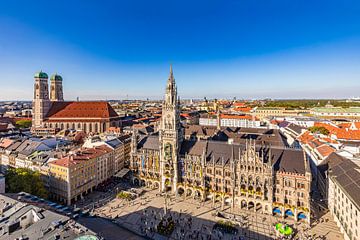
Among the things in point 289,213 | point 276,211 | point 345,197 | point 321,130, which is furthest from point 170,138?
point 321,130

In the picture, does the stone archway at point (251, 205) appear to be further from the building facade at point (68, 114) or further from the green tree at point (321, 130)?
the building facade at point (68, 114)

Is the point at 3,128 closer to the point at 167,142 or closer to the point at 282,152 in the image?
the point at 167,142

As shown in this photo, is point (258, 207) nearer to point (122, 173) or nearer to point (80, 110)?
point (122, 173)

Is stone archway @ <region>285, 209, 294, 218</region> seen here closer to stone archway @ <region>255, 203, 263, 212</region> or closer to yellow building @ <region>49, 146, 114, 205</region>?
stone archway @ <region>255, 203, 263, 212</region>

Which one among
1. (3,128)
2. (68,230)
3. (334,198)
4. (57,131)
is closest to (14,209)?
(68,230)

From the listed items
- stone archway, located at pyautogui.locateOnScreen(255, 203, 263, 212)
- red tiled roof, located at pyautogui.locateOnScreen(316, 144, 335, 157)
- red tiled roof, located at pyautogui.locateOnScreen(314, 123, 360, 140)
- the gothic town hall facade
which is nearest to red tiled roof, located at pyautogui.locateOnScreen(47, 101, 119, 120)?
the gothic town hall facade

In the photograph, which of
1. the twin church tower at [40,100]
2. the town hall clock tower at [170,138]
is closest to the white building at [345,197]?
the town hall clock tower at [170,138]
